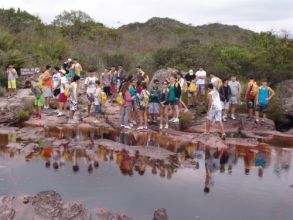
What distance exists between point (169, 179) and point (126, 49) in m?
23.0

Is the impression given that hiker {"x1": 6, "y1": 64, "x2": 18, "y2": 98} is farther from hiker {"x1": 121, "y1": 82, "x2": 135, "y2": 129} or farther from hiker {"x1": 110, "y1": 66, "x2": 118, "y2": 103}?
hiker {"x1": 121, "y1": 82, "x2": 135, "y2": 129}

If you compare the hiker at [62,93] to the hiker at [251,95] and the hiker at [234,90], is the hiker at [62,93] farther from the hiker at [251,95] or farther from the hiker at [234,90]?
the hiker at [251,95]

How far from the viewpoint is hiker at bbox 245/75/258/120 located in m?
16.2

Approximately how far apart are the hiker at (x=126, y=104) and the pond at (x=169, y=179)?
7.42ft

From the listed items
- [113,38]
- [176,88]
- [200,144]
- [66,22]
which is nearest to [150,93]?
[176,88]

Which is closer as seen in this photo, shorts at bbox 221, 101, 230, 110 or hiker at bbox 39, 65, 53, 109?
shorts at bbox 221, 101, 230, 110

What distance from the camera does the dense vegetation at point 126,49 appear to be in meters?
22.3

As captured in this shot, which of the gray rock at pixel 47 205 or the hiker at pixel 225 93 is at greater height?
the hiker at pixel 225 93

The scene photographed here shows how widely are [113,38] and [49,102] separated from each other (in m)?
19.3

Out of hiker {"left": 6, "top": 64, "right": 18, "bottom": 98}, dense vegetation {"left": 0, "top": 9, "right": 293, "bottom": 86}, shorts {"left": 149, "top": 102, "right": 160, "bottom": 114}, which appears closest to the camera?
shorts {"left": 149, "top": 102, "right": 160, "bottom": 114}

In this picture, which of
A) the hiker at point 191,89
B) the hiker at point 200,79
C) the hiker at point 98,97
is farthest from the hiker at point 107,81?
the hiker at point 200,79

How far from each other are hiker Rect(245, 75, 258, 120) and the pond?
3301 millimetres

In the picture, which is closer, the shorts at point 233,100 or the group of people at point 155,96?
the group of people at point 155,96

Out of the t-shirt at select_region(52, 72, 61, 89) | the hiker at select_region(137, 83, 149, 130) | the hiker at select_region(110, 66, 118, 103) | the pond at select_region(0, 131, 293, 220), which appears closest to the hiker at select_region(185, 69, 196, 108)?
the hiker at select_region(137, 83, 149, 130)
